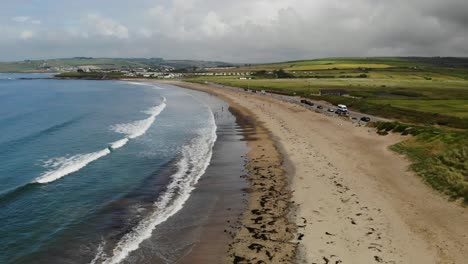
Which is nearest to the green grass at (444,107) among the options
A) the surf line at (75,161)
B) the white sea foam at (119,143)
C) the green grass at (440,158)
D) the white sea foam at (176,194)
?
the green grass at (440,158)

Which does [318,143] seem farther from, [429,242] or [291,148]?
[429,242]

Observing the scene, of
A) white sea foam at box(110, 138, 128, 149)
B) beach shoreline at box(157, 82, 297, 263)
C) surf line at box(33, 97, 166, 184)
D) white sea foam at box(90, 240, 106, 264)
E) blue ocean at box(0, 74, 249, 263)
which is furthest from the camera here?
white sea foam at box(110, 138, 128, 149)

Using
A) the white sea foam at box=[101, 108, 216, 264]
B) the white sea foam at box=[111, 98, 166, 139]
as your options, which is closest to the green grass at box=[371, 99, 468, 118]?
the white sea foam at box=[101, 108, 216, 264]

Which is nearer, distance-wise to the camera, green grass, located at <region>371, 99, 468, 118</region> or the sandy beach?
the sandy beach

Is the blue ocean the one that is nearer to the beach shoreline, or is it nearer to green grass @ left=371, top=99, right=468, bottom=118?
the beach shoreline

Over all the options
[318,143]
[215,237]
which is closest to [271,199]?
[215,237]
